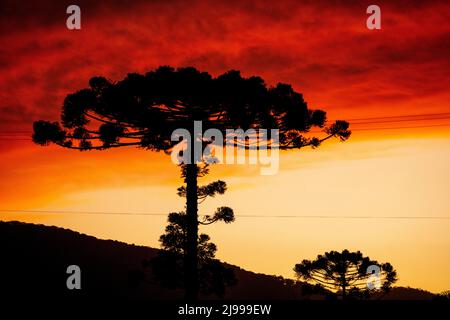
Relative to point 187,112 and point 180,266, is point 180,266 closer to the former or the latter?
point 180,266

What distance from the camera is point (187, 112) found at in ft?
71.1

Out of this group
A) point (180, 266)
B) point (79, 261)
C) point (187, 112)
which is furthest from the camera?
point (79, 261)

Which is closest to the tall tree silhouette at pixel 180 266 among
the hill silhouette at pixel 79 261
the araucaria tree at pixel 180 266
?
the araucaria tree at pixel 180 266

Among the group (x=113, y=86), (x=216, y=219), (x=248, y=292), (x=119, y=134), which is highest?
(x=113, y=86)

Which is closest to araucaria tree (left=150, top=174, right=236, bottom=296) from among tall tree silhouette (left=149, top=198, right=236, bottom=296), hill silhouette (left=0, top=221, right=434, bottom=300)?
tall tree silhouette (left=149, top=198, right=236, bottom=296)

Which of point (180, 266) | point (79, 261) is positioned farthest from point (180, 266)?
point (79, 261)

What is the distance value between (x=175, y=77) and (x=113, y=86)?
8.38 feet

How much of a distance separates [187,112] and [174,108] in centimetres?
49

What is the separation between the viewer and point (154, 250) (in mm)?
184375

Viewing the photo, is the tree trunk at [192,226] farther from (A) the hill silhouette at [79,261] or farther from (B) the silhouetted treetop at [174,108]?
(A) the hill silhouette at [79,261]

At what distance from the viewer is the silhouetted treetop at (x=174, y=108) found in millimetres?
21344

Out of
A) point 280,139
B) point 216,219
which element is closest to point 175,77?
point 280,139
